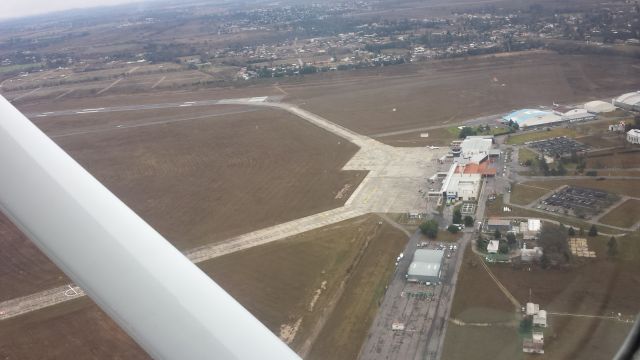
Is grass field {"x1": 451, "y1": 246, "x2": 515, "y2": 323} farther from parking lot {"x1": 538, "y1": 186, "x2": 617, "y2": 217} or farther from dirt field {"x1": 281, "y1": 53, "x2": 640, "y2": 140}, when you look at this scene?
dirt field {"x1": 281, "y1": 53, "x2": 640, "y2": 140}

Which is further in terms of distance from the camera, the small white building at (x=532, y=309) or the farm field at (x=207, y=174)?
the farm field at (x=207, y=174)

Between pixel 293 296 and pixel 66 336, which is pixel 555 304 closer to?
pixel 293 296

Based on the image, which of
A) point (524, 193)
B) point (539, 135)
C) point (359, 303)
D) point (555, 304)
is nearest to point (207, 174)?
point (359, 303)

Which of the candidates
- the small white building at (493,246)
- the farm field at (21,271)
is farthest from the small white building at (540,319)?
the farm field at (21,271)

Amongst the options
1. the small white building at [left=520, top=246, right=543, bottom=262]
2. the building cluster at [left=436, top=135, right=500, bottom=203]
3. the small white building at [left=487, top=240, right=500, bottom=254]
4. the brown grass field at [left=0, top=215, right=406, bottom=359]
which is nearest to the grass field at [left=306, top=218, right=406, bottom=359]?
the brown grass field at [left=0, top=215, right=406, bottom=359]

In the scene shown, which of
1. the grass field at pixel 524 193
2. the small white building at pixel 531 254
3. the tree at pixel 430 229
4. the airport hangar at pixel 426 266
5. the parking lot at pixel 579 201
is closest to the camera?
the airport hangar at pixel 426 266

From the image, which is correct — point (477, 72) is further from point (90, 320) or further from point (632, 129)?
point (90, 320)

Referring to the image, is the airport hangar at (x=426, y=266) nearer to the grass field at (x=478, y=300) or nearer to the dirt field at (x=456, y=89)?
the grass field at (x=478, y=300)
